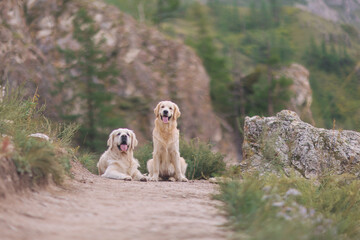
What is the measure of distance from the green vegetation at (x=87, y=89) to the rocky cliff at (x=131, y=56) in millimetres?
3716

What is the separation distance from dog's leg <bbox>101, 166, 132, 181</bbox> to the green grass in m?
3.55

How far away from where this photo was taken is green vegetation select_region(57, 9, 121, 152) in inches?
882

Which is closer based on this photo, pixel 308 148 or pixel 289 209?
pixel 289 209

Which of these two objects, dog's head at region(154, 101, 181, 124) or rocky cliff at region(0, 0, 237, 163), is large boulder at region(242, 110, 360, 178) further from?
rocky cliff at region(0, 0, 237, 163)

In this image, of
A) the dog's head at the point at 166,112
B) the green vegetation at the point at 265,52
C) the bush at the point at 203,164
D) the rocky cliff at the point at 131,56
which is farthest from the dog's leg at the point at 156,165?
the rocky cliff at the point at 131,56

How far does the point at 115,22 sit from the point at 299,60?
27.1m

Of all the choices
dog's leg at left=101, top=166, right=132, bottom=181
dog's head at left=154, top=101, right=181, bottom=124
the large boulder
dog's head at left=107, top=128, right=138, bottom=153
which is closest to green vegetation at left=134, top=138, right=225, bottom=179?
dog's head at left=154, top=101, right=181, bottom=124

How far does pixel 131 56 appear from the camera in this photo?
3294 cm

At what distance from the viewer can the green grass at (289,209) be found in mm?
4129

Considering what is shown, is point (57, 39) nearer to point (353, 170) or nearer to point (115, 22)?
point (115, 22)

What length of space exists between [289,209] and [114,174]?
519cm

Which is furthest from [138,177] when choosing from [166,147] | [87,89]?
[87,89]

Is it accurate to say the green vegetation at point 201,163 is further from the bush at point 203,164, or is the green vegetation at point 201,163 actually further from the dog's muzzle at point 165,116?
the dog's muzzle at point 165,116

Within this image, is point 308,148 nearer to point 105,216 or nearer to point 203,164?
point 203,164
